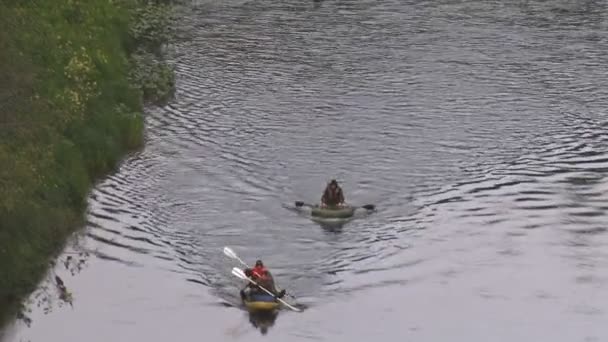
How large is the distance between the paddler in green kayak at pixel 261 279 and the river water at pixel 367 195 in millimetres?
729

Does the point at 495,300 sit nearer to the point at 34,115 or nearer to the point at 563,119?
the point at 34,115

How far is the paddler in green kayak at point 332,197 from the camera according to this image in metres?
36.7

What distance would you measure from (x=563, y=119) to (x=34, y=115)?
2434 centimetres

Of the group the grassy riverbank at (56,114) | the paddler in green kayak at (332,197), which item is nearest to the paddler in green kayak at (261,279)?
the grassy riverbank at (56,114)

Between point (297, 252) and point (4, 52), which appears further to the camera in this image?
point (4, 52)

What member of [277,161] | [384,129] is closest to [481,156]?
[384,129]

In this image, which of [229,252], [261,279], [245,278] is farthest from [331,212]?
[261,279]

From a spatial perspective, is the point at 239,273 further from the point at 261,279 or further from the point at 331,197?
the point at 331,197

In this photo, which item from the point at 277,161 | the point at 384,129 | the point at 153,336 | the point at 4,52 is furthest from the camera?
the point at 384,129

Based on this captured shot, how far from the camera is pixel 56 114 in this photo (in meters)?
36.3

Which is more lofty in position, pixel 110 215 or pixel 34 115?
pixel 34 115

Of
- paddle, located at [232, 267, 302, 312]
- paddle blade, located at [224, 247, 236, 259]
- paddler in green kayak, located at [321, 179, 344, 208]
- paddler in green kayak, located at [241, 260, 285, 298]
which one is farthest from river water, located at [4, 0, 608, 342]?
paddler in green kayak, located at [321, 179, 344, 208]

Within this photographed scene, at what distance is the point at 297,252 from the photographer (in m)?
34.2

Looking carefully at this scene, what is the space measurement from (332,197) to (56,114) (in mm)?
9781
